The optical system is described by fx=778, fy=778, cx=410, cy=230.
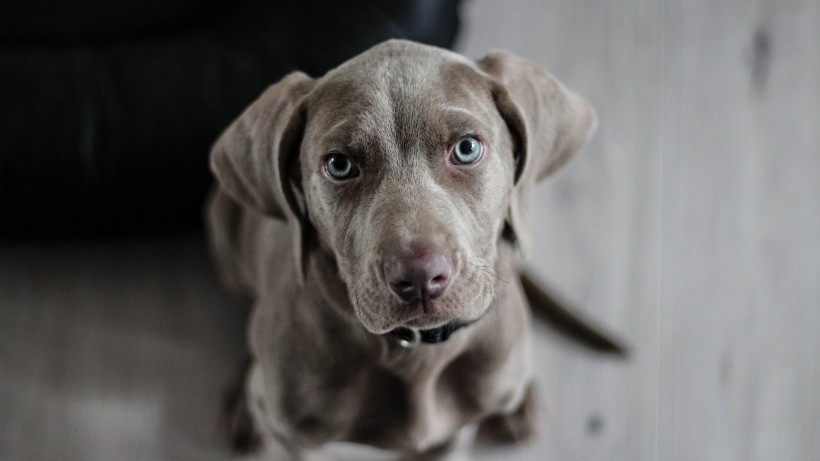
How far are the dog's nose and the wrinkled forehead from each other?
19 cm

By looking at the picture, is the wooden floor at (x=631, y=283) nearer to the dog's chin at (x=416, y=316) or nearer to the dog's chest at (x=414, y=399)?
the dog's chest at (x=414, y=399)

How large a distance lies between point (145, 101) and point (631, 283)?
138 cm

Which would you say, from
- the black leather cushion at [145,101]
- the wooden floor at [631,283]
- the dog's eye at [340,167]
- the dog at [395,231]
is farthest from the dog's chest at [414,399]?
the black leather cushion at [145,101]

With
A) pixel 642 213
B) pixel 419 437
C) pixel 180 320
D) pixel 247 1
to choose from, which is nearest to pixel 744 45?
pixel 642 213

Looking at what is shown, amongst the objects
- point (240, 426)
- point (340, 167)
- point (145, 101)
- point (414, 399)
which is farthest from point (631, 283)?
point (145, 101)

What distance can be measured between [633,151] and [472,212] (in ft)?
4.21

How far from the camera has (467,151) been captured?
1.19 meters

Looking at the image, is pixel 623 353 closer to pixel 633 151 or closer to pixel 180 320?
pixel 633 151

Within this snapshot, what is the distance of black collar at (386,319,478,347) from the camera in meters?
1.27

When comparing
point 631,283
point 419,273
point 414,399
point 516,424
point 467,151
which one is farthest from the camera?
point 631,283

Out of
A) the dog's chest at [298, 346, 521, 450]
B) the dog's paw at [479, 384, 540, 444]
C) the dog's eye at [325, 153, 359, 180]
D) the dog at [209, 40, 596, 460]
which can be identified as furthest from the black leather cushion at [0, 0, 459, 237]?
the dog's paw at [479, 384, 540, 444]

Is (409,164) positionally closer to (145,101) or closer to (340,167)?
(340,167)

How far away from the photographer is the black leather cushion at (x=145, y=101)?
1.90 metres

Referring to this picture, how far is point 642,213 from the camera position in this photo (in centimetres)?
224
